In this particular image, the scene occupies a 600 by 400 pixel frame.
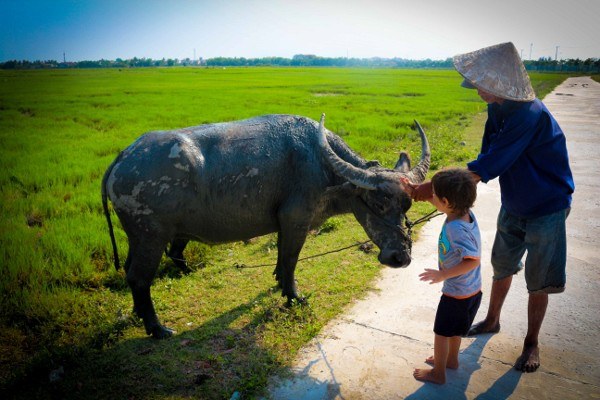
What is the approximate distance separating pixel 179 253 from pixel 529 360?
312cm

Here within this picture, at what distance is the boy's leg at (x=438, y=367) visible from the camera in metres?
2.40

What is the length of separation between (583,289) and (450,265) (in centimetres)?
207

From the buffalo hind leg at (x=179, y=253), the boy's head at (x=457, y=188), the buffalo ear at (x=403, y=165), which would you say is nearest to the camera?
the boy's head at (x=457, y=188)

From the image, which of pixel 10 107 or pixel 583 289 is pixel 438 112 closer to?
pixel 583 289

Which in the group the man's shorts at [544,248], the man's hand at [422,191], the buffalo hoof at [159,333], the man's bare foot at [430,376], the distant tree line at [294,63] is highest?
the distant tree line at [294,63]

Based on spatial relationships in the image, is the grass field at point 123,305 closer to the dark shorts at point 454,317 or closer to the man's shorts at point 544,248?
the dark shorts at point 454,317

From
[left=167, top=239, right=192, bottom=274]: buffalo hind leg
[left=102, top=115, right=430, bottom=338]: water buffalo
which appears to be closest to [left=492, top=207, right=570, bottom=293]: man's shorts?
[left=102, top=115, right=430, bottom=338]: water buffalo

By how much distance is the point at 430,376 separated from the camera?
248 centimetres

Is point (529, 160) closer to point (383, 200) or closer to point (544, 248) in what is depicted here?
point (544, 248)

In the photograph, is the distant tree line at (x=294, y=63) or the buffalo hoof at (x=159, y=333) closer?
the buffalo hoof at (x=159, y=333)

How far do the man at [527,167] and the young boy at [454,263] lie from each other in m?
0.24

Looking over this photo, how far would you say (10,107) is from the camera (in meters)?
16.2

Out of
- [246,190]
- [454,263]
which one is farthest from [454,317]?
[246,190]

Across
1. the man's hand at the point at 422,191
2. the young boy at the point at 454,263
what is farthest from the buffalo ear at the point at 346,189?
the young boy at the point at 454,263
